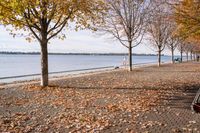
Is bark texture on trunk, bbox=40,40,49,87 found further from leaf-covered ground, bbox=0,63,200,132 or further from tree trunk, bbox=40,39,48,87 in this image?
leaf-covered ground, bbox=0,63,200,132

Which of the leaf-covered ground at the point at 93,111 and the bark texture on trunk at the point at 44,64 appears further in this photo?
the bark texture on trunk at the point at 44,64

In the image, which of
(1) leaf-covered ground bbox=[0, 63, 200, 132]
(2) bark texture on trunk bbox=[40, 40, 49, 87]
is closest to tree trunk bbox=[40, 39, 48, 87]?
(2) bark texture on trunk bbox=[40, 40, 49, 87]

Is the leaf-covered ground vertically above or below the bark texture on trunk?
below

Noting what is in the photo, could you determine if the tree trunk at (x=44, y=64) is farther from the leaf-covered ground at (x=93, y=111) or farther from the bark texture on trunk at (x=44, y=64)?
the leaf-covered ground at (x=93, y=111)

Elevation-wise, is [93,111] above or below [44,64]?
below

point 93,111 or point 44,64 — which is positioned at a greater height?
point 44,64

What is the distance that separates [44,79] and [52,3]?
4.38 m

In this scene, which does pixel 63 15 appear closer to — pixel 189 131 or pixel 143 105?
pixel 143 105

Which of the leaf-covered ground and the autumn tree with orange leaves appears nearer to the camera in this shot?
the leaf-covered ground

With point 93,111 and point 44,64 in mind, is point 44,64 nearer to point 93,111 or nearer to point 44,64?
point 44,64

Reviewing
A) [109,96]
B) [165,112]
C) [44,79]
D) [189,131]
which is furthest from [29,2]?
[189,131]

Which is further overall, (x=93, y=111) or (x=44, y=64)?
(x=44, y=64)

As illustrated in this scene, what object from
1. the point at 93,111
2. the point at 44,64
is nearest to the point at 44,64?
the point at 44,64

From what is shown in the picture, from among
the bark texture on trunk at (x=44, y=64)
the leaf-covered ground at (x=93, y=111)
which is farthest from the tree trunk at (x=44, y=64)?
the leaf-covered ground at (x=93, y=111)
